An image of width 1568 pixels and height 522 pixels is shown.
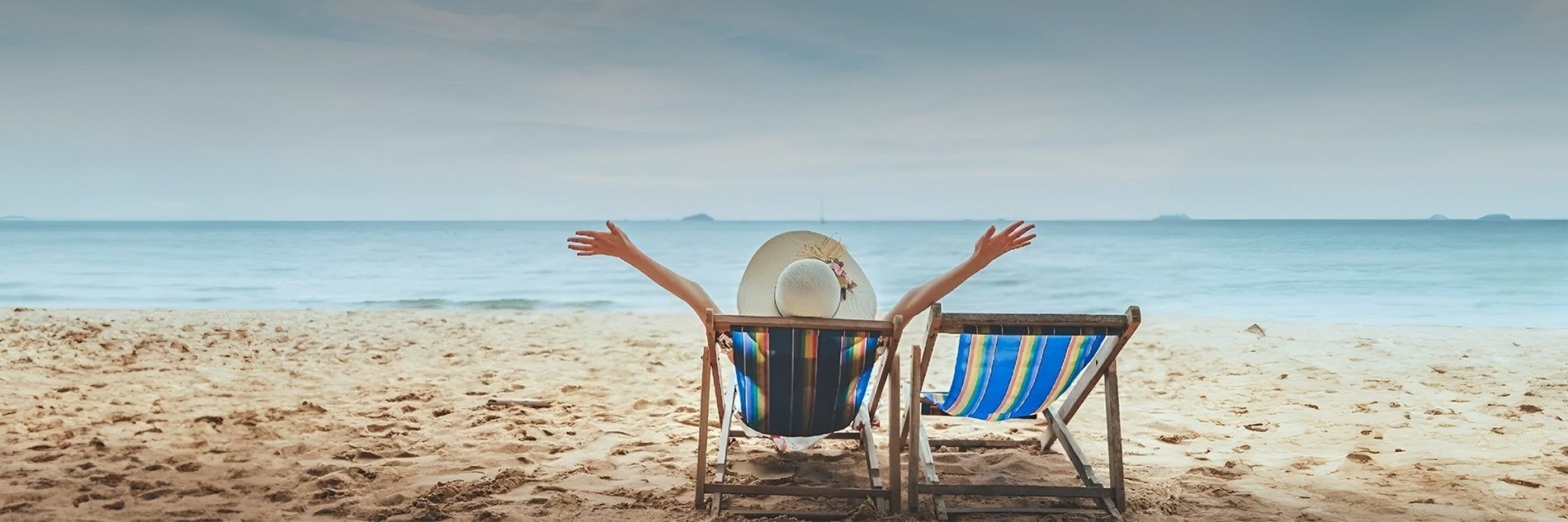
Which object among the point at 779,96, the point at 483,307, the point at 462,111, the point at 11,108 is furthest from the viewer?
the point at 462,111

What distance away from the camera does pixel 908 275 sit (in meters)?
23.3

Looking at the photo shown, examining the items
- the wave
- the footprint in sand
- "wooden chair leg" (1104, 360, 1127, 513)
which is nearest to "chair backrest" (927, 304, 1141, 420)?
"wooden chair leg" (1104, 360, 1127, 513)

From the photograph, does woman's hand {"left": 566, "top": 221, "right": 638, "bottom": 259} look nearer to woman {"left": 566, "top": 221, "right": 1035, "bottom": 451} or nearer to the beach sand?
woman {"left": 566, "top": 221, "right": 1035, "bottom": 451}

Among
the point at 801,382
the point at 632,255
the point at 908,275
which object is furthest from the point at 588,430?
the point at 908,275

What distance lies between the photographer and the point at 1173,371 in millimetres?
5691

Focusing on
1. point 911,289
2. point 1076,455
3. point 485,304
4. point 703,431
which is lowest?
point 485,304

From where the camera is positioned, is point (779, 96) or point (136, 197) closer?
point (779, 96)

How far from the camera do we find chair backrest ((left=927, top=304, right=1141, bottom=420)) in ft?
8.68

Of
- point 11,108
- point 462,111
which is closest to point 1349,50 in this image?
point 462,111

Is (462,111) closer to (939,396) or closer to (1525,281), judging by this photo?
(1525,281)

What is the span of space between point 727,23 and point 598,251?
15156mm

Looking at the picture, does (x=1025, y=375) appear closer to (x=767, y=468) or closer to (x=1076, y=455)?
(x=1076, y=455)

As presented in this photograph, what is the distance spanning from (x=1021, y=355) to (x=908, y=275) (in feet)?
67.5

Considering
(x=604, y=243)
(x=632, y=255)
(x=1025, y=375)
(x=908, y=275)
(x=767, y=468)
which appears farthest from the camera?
(x=908, y=275)
